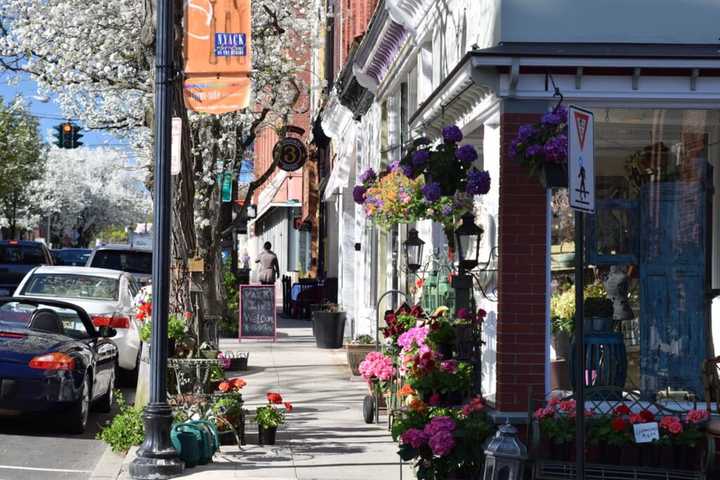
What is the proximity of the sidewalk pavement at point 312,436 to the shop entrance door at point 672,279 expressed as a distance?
2289 mm

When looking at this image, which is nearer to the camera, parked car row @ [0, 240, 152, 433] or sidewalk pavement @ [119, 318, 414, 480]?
sidewalk pavement @ [119, 318, 414, 480]

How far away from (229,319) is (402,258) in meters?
10.1

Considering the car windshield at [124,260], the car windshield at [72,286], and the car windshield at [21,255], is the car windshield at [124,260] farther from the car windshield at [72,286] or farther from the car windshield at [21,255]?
the car windshield at [21,255]

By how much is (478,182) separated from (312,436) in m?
3.63

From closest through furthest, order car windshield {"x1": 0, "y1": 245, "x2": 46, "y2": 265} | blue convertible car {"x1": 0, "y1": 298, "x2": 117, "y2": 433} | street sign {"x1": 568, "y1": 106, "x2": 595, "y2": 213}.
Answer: street sign {"x1": 568, "y1": 106, "x2": 595, "y2": 213} → blue convertible car {"x1": 0, "y1": 298, "x2": 117, "y2": 433} → car windshield {"x1": 0, "y1": 245, "x2": 46, "y2": 265}

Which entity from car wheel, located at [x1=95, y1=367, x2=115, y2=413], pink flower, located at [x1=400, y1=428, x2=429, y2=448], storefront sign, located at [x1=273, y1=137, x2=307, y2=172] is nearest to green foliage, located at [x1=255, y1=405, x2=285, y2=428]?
pink flower, located at [x1=400, y1=428, x2=429, y2=448]

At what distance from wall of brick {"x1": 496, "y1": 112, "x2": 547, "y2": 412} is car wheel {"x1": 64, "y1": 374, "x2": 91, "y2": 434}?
15.6 feet

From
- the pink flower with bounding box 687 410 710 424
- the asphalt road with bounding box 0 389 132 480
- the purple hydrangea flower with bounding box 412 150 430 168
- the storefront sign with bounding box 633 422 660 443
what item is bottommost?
the asphalt road with bounding box 0 389 132 480

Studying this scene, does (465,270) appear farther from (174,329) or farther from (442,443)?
(174,329)

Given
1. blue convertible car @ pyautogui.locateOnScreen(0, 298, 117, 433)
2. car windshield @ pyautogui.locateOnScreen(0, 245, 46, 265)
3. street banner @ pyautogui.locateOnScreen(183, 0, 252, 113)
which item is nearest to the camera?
blue convertible car @ pyautogui.locateOnScreen(0, 298, 117, 433)

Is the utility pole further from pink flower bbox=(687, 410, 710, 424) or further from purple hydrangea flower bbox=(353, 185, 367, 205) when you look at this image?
pink flower bbox=(687, 410, 710, 424)

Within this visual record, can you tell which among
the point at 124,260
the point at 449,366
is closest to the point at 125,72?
the point at 124,260

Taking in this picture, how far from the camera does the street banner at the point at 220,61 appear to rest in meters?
13.6

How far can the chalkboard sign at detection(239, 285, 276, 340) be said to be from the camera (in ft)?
75.9
